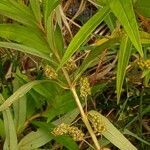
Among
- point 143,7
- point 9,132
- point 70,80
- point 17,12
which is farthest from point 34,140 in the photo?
point 143,7

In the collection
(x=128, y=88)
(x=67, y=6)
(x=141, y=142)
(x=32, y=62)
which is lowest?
(x=141, y=142)

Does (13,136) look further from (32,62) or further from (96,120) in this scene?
(32,62)

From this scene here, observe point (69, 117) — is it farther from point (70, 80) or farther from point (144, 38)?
point (144, 38)

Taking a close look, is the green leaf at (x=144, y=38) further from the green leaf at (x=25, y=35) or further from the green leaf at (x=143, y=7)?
the green leaf at (x=25, y=35)

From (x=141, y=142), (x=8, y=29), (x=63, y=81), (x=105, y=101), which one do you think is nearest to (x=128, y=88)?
(x=105, y=101)

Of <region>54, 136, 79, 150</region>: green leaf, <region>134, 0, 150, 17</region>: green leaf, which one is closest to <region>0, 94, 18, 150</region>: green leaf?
<region>54, 136, 79, 150</region>: green leaf

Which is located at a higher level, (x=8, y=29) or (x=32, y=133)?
(x=8, y=29)
